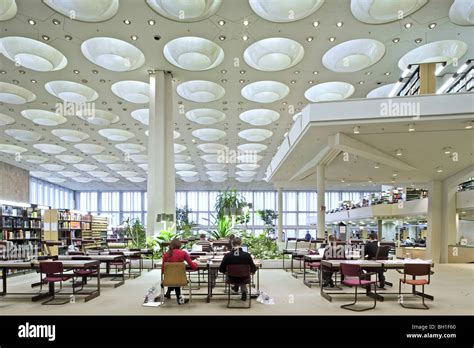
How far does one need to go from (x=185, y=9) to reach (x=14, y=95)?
31.4 feet

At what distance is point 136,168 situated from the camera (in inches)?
1289

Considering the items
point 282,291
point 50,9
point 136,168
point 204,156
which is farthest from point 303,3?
point 136,168

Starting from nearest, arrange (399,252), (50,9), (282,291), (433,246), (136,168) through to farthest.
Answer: (282,291), (50,9), (433,246), (399,252), (136,168)

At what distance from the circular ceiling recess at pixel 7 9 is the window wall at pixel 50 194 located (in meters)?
25.9

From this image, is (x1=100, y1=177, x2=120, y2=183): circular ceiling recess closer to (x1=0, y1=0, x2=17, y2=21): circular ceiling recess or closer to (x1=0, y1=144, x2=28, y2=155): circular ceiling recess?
(x1=0, y1=144, x2=28, y2=155): circular ceiling recess

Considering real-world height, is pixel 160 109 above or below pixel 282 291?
above

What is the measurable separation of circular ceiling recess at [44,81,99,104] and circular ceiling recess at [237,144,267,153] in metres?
11.3

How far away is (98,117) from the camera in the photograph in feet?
62.9

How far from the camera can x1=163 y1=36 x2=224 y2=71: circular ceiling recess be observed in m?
12.9

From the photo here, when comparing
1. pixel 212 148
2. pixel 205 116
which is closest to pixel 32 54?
pixel 205 116

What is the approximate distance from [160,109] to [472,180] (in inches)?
561

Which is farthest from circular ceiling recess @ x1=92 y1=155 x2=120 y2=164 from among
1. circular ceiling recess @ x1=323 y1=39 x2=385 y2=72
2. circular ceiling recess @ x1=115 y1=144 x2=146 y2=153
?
circular ceiling recess @ x1=323 y1=39 x2=385 y2=72

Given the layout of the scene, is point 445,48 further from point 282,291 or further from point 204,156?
point 204,156
